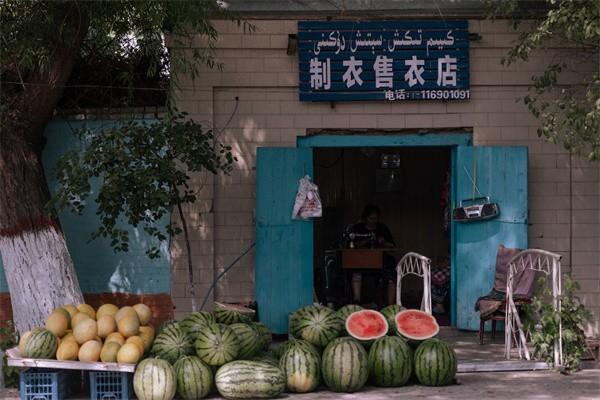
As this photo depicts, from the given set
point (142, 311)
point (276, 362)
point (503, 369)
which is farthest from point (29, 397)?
point (503, 369)

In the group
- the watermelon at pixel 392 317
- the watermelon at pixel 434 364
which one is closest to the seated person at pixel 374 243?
the watermelon at pixel 392 317

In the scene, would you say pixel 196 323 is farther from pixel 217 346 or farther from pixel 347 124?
pixel 347 124

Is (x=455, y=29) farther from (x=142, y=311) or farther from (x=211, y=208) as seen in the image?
(x=142, y=311)

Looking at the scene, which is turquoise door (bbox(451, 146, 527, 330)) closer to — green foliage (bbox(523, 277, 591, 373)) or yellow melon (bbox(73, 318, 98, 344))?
green foliage (bbox(523, 277, 591, 373))

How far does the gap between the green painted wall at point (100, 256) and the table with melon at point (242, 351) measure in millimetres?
2398

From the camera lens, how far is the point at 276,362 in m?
8.09

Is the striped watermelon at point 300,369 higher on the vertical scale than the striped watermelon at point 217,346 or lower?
lower

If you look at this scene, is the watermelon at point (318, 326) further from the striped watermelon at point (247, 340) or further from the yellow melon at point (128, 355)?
the yellow melon at point (128, 355)

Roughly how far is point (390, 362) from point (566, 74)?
4865mm

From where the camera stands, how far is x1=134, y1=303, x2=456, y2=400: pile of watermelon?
25.2ft

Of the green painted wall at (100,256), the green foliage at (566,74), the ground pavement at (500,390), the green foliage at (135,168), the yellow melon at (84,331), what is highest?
the green foliage at (566,74)

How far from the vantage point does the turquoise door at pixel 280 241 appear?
1066 centimetres

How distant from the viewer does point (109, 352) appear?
774 cm

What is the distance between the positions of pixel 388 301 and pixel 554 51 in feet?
13.6
